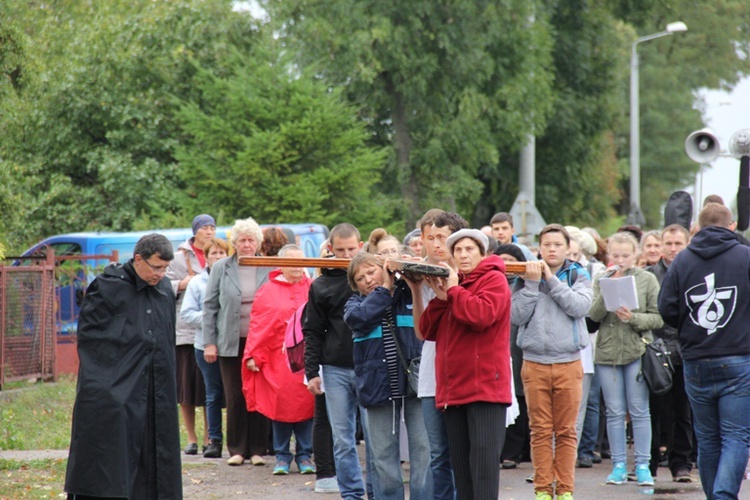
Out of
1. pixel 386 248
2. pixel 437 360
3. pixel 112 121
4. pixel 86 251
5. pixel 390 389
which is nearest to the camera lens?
pixel 437 360

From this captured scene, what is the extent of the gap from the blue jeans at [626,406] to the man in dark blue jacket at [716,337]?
65.0 inches

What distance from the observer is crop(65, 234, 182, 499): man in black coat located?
22.3 ft

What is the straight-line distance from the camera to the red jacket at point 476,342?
686 centimetres

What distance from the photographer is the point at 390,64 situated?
27562mm

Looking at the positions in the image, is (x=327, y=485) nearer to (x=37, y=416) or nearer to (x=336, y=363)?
(x=336, y=363)

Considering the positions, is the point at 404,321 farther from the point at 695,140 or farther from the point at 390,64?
the point at 390,64

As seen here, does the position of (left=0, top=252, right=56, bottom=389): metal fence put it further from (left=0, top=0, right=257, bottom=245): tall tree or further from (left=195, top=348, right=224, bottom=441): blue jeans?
(left=0, top=0, right=257, bottom=245): tall tree

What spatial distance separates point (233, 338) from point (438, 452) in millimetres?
3988

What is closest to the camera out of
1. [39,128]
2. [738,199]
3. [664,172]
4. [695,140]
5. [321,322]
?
[321,322]

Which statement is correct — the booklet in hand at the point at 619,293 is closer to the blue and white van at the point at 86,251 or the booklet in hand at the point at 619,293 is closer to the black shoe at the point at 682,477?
the black shoe at the point at 682,477

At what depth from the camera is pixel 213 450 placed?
11.4 meters

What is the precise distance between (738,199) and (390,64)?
625 inches

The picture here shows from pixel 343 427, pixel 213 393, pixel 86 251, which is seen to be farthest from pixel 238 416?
pixel 86 251

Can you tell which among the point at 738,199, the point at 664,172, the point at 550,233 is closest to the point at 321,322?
the point at 550,233
